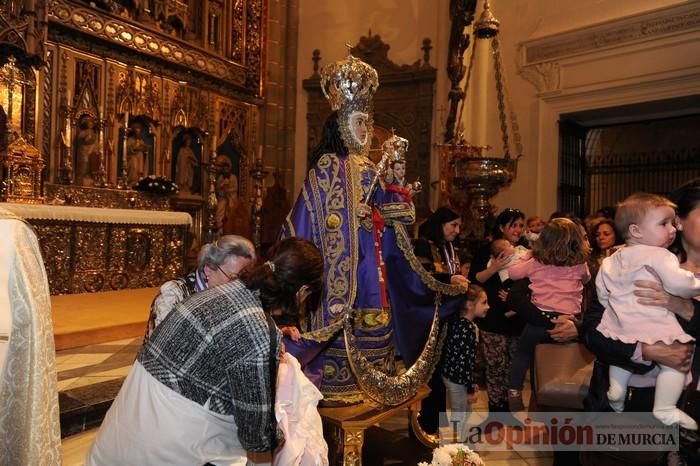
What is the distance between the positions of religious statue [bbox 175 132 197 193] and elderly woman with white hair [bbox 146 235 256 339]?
765 cm

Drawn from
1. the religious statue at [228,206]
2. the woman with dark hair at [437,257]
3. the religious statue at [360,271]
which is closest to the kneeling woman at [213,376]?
the religious statue at [360,271]

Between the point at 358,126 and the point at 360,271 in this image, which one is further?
the point at 358,126

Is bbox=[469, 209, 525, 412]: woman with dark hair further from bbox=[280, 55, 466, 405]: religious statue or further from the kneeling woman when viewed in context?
the kneeling woman

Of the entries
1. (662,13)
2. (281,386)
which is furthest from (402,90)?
(281,386)

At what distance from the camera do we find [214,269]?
2.71 m

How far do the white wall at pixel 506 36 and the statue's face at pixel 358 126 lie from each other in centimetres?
673

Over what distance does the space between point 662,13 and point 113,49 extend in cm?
854

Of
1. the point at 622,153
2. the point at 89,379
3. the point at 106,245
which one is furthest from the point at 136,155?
the point at 622,153

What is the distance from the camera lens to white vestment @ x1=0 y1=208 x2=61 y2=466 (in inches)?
68.0

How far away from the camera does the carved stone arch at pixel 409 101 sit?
34.2ft

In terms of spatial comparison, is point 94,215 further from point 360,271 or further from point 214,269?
point 214,269

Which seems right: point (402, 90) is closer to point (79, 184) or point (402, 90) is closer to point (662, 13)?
point (662, 13)

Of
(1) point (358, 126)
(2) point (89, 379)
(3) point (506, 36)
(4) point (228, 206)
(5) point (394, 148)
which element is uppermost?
(3) point (506, 36)

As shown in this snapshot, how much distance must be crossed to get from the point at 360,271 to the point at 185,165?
24.7 ft
